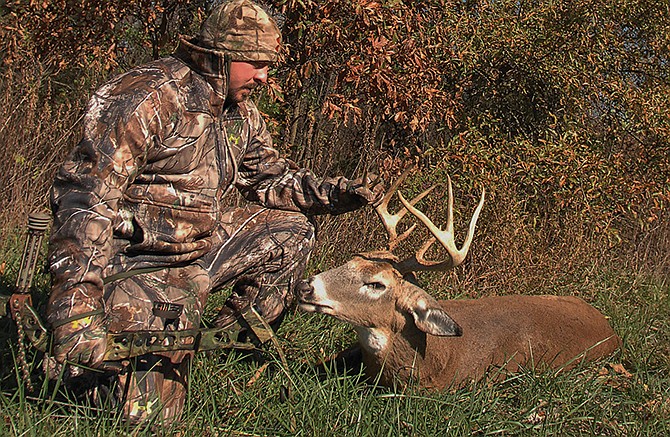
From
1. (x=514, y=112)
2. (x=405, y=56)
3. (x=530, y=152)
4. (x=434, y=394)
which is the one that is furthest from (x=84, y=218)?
(x=514, y=112)

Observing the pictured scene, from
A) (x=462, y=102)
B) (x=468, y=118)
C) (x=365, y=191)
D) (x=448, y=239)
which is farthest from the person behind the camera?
(x=462, y=102)

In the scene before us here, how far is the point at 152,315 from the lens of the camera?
359cm

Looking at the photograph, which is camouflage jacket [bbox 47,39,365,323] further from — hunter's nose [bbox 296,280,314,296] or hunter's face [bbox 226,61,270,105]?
hunter's nose [bbox 296,280,314,296]

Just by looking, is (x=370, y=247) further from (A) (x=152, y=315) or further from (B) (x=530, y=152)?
(A) (x=152, y=315)

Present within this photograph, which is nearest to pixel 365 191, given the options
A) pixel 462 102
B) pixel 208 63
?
pixel 208 63

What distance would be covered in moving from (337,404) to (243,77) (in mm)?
1461

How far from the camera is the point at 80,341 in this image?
2977 millimetres

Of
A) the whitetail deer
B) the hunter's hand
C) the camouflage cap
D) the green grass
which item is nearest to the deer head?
the whitetail deer

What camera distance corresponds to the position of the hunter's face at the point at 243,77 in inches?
143

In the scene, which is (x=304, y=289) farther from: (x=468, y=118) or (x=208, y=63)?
(x=468, y=118)

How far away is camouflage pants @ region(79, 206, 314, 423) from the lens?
3455 millimetres

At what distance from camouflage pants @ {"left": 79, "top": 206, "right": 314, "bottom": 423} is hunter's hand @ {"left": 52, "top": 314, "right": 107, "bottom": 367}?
327 millimetres

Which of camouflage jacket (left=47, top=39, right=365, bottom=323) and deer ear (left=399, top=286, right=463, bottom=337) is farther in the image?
deer ear (left=399, top=286, right=463, bottom=337)

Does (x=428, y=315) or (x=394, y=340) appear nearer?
(x=428, y=315)
